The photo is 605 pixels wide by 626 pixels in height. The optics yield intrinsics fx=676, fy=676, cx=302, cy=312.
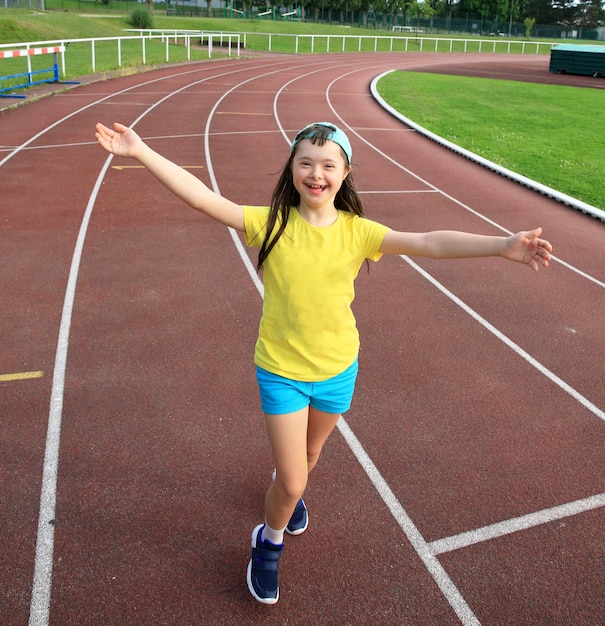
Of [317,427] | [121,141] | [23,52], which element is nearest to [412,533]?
[317,427]

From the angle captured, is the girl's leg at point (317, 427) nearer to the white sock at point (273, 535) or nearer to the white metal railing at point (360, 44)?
the white sock at point (273, 535)

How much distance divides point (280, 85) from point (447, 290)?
21095mm

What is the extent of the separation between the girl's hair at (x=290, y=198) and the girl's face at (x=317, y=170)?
0.04m

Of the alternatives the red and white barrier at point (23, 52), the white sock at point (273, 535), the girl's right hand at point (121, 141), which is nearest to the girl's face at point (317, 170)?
the girl's right hand at point (121, 141)

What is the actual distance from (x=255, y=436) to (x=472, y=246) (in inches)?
99.8

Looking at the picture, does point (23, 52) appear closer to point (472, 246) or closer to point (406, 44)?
point (472, 246)

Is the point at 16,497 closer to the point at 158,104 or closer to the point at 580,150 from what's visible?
the point at 580,150

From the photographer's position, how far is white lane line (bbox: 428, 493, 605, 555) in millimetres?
3975

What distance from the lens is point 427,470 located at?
4652 mm

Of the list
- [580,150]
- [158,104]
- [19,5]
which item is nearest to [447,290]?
[580,150]

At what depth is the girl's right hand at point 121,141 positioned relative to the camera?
3.10 metres

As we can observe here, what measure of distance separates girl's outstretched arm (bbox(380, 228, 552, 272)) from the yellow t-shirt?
0.10 meters

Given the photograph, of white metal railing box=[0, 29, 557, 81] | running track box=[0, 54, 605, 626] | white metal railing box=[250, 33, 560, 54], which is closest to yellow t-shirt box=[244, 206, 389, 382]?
running track box=[0, 54, 605, 626]

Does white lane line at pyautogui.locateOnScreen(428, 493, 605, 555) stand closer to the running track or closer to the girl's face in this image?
the running track
